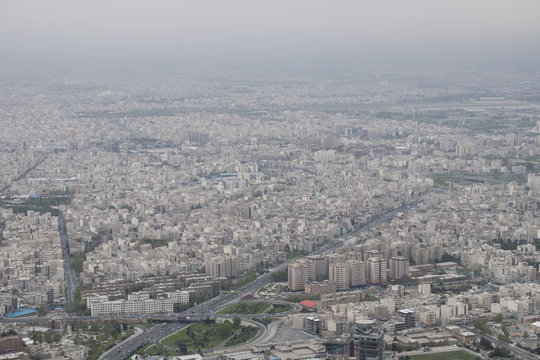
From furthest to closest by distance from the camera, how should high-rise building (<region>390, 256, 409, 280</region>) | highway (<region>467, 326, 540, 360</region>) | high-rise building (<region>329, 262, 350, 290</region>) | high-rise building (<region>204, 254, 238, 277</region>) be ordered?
high-rise building (<region>204, 254, 238, 277</region>) → high-rise building (<region>390, 256, 409, 280</region>) → high-rise building (<region>329, 262, 350, 290</region>) → highway (<region>467, 326, 540, 360</region>)

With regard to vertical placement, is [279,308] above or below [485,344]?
below

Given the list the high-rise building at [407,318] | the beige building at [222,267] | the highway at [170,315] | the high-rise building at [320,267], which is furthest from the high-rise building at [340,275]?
the high-rise building at [407,318]

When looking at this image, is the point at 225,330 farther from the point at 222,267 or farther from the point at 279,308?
the point at 222,267

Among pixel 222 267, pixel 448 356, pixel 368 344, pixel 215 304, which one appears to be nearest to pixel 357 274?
pixel 222 267

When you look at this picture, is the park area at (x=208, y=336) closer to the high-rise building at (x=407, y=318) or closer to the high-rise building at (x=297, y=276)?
the high-rise building at (x=407, y=318)

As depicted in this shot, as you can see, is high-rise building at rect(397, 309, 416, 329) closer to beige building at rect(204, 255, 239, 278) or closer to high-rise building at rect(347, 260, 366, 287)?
high-rise building at rect(347, 260, 366, 287)

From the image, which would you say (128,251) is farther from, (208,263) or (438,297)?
(438,297)

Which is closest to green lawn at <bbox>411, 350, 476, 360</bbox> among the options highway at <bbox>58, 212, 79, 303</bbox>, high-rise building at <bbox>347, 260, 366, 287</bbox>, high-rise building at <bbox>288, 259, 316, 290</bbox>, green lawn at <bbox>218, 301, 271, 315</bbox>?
green lawn at <bbox>218, 301, 271, 315</bbox>

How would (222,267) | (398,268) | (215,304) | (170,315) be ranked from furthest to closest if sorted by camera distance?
(222,267), (398,268), (215,304), (170,315)
